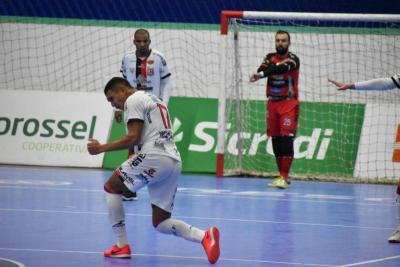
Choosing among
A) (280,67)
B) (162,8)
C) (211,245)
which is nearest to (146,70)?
(280,67)

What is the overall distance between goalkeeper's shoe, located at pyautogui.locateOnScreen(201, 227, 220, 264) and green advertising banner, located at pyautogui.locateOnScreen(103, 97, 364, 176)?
353 inches

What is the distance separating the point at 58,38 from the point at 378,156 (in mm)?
7643

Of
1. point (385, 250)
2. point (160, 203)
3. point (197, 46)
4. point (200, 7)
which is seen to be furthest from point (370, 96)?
point (160, 203)

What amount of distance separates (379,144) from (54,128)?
630 centimetres

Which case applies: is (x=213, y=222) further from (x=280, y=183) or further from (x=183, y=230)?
(x=280, y=183)

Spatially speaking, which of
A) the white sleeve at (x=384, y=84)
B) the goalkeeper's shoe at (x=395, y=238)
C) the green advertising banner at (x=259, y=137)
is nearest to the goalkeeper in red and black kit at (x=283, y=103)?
the green advertising banner at (x=259, y=137)

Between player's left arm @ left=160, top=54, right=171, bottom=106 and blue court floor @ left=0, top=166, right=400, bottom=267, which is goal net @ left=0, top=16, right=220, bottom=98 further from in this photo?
player's left arm @ left=160, top=54, right=171, bottom=106

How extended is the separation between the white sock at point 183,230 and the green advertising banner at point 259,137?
880 cm

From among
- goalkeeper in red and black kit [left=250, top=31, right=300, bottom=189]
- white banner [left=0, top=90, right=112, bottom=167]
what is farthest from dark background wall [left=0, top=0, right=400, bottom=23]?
goalkeeper in red and black kit [left=250, top=31, right=300, bottom=189]

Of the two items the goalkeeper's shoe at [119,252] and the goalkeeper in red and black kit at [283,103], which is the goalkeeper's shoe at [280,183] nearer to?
the goalkeeper in red and black kit at [283,103]

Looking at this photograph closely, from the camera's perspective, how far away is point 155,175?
7828mm

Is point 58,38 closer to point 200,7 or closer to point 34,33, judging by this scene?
point 34,33

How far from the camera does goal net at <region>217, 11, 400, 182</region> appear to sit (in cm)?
1619

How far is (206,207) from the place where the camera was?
39.1 ft
